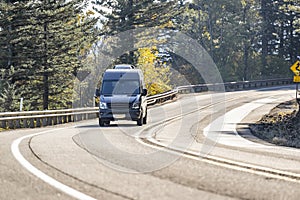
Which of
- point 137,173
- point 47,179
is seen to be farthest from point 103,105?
point 47,179

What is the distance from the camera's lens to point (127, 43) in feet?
184

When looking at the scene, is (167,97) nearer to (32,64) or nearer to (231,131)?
(32,64)

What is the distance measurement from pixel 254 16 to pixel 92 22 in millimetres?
34766

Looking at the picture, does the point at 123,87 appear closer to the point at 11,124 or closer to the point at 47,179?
the point at 11,124

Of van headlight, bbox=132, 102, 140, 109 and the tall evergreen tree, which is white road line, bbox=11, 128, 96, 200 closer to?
van headlight, bbox=132, 102, 140, 109

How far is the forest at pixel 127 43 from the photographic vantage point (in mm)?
38094

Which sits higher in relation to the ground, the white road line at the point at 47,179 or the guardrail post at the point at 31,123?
the white road line at the point at 47,179

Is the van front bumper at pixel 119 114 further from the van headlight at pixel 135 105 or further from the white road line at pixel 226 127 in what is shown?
the white road line at pixel 226 127

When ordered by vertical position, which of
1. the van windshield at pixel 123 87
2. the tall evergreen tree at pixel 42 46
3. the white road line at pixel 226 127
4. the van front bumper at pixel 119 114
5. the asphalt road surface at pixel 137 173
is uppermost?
the tall evergreen tree at pixel 42 46

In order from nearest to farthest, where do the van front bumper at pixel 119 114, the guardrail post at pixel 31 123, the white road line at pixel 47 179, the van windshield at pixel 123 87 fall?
the white road line at pixel 47 179, the van front bumper at pixel 119 114, the van windshield at pixel 123 87, the guardrail post at pixel 31 123

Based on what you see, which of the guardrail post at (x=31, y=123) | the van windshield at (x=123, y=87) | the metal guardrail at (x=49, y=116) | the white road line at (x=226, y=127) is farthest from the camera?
the guardrail post at (x=31, y=123)

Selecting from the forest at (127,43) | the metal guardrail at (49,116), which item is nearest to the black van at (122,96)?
the metal guardrail at (49,116)

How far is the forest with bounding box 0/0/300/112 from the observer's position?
125ft

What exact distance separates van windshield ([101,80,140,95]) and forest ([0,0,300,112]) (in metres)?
14.1
